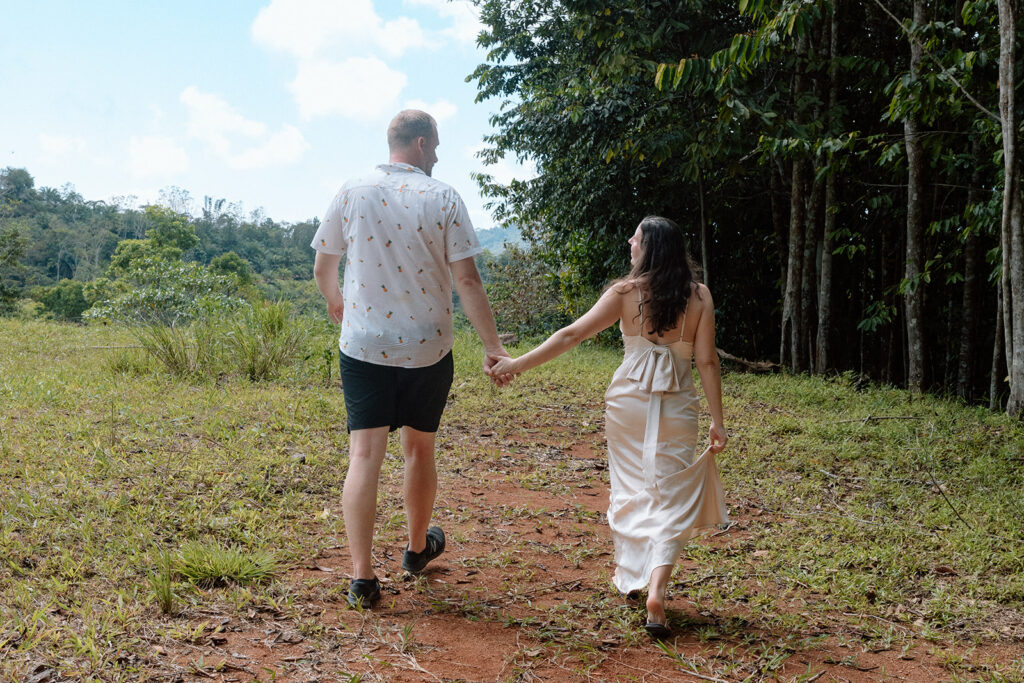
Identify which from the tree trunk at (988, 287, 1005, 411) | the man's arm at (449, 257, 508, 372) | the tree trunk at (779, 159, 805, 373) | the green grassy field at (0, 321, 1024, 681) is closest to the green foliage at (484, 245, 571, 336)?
the tree trunk at (779, 159, 805, 373)

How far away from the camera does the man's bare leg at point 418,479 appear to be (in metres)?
3.19

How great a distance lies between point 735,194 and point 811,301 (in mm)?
2835

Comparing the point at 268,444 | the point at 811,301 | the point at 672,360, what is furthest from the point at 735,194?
the point at 672,360

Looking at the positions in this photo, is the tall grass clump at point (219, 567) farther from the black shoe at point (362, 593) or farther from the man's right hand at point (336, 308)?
the man's right hand at point (336, 308)

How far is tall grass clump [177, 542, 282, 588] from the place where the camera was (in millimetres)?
3174

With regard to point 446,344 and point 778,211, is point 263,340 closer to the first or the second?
point 446,344

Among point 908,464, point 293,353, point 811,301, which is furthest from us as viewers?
point 811,301

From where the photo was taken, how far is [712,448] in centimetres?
307

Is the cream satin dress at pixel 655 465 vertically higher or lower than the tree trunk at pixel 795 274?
lower

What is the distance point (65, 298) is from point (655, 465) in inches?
950

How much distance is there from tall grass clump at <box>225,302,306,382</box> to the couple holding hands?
560 cm

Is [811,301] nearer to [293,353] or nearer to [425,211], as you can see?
[293,353]

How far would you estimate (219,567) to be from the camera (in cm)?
319

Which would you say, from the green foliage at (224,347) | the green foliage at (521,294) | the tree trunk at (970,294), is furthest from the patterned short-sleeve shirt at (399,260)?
the green foliage at (521,294)
